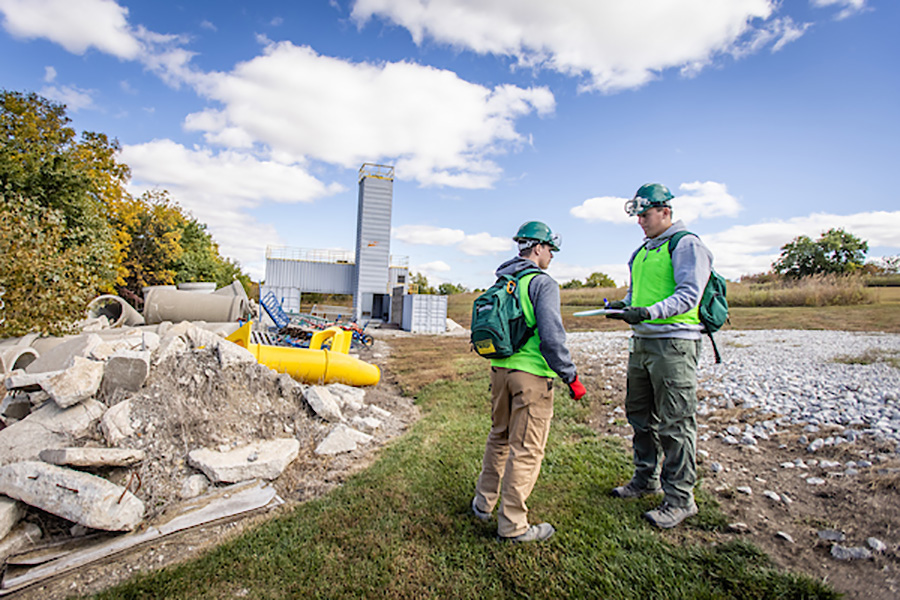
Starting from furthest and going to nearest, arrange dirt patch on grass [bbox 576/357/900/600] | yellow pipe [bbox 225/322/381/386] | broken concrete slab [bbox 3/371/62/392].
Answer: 1. yellow pipe [bbox 225/322/381/386]
2. broken concrete slab [bbox 3/371/62/392]
3. dirt patch on grass [bbox 576/357/900/600]

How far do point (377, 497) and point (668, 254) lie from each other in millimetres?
3040

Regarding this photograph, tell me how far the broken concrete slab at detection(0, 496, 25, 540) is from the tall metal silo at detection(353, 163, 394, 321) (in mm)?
22688

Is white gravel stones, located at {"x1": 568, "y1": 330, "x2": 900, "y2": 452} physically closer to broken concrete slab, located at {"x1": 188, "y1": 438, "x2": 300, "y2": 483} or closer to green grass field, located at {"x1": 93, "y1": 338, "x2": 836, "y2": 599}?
green grass field, located at {"x1": 93, "y1": 338, "x2": 836, "y2": 599}

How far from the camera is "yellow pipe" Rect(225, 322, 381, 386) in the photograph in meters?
7.04

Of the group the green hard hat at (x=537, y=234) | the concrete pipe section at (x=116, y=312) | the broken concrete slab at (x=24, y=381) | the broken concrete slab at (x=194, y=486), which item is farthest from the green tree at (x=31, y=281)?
the green hard hat at (x=537, y=234)

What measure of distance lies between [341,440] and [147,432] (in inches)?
74.3

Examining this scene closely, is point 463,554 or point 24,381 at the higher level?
point 24,381

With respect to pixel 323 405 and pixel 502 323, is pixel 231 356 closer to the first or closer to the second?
pixel 323 405

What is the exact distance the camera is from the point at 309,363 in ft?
24.4

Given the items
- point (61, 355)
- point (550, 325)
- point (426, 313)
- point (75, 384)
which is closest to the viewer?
point (550, 325)

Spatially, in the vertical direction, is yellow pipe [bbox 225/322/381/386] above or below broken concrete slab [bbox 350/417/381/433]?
above

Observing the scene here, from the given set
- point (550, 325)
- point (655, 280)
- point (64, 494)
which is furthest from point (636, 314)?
point (64, 494)

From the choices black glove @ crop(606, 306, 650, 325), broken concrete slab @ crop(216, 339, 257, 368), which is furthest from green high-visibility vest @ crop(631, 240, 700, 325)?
broken concrete slab @ crop(216, 339, 257, 368)

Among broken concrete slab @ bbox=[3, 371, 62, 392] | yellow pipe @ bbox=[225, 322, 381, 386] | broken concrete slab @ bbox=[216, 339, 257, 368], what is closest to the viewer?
broken concrete slab @ bbox=[3, 371, 62, 392]
